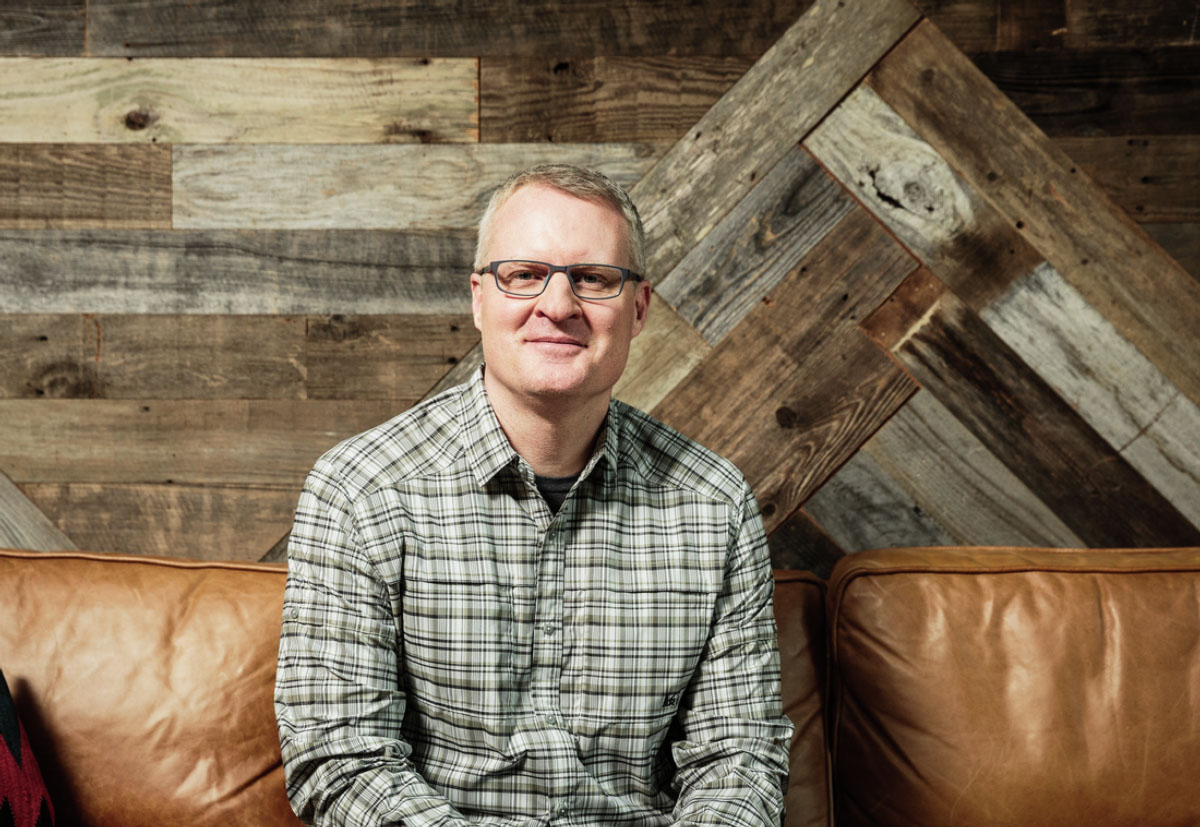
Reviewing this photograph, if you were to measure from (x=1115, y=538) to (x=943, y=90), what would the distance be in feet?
3.16

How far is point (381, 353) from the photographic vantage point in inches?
69.4

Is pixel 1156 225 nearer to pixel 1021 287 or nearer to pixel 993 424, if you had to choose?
→ pixel 1021 287

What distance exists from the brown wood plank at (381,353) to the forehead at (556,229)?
0.59 meters

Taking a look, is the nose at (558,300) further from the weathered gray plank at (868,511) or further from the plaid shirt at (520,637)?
the weathered gray plank at (868,511)

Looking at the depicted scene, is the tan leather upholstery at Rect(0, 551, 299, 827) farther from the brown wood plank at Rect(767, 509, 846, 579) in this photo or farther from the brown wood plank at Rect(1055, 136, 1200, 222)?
the brown wood plank at Rect(1055, 136, 1200, 222)

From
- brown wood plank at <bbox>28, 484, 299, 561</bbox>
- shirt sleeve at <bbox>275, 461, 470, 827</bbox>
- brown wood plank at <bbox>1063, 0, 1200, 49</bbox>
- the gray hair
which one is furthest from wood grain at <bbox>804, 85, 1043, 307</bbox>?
brown wood plank at <bbox>28, 484, 299, 561</bbox>

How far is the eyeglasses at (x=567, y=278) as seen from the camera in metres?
1.17

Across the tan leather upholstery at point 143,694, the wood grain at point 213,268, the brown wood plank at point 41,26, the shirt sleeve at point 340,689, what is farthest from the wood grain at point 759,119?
the brown wood plank at point 41,26

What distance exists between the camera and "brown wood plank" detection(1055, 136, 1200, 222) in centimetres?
172

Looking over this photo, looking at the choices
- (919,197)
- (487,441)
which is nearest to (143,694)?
(487,441)

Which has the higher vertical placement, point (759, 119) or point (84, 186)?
point (759, 119)

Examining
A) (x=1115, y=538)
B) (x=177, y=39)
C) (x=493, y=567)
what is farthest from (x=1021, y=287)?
(x=177, y=39)

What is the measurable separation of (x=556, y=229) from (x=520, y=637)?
1.86 feet

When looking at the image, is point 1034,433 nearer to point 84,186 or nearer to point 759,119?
point 759,119
